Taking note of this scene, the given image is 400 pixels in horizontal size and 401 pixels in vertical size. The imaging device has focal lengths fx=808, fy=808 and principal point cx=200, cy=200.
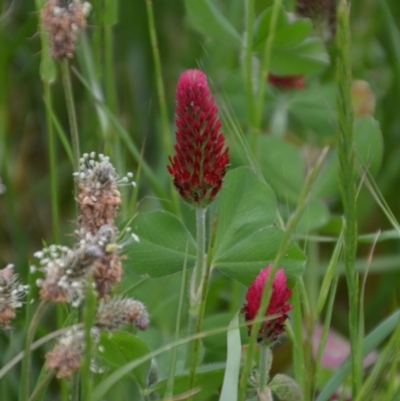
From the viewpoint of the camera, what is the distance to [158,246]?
0.94 meters

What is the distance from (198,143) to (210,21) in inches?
23.7

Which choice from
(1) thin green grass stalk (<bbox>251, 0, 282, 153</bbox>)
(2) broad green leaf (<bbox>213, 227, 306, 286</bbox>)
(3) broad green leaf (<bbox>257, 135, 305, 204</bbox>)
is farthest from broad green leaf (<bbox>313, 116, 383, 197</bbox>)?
(2) broad green leaf (<bbox>213, 227, 306, 286</bbox>)

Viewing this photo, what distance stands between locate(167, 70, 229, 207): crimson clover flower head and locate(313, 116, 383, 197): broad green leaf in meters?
0.48

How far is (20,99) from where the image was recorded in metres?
2.00

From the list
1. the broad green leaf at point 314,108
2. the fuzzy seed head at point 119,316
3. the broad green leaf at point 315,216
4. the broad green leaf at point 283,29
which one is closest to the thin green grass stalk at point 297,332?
the fuzzy seed head at point 119,316

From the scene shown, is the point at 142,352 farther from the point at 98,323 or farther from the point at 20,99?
the point at 20,99

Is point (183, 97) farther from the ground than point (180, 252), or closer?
farther from the ground

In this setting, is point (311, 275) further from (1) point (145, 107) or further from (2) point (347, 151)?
(1) point (145, 107)

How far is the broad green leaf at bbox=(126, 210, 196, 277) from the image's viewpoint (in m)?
0.94

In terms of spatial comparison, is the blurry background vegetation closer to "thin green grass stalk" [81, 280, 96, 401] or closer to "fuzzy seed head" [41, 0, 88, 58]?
"fuzzy seed head" [41, 0, 88, 58]

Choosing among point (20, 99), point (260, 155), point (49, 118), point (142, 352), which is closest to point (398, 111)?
point (260, 155)

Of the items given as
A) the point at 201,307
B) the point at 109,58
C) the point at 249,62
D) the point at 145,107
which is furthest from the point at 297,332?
the point at 145,107

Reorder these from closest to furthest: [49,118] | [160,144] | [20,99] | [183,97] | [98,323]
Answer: [98,323], [183,97], [49,118], [160,144], [20,99]

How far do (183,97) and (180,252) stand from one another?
0.66 ft
